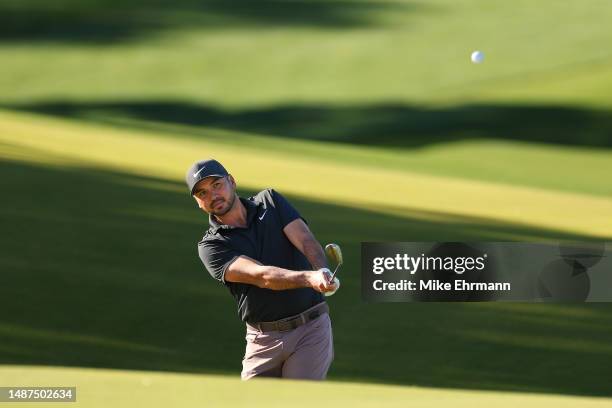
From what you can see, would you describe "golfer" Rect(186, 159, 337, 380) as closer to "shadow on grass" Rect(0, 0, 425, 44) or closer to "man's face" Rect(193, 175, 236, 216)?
"man's face" Rect(193, 175, 236, 216)

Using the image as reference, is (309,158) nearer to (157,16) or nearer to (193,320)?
(193,320)

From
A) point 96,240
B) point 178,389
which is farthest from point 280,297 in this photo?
point 96,240

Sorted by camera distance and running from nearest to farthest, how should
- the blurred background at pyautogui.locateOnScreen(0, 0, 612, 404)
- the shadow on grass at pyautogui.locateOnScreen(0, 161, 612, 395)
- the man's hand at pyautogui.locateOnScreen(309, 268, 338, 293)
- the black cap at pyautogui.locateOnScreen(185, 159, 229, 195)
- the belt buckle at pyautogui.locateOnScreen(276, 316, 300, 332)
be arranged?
the man's hand at pyautogui.locateOnScreen(309, 268, 338, 293) < the black cap at pyautogui.locateOnScreen(185, 159, 229, 195) < the belt buckle at pyautogui.locateOnScreen(276, 316, 300, 332) < the shadow on grass at pyautogui.locateOnScreen(0, 161, 612, 395) < the blurred background at pyautogui.locateOnScreen(0, 0, 612, 404)

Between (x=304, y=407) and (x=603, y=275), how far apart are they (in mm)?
7059

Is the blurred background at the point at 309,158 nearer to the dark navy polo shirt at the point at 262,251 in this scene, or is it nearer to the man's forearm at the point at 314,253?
the dark navy polo shirt at the point at 262,251

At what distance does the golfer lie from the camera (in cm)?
597

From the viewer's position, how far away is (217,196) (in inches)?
236

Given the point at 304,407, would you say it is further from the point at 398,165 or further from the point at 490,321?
the point at 398,165

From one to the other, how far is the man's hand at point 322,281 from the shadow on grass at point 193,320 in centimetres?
341

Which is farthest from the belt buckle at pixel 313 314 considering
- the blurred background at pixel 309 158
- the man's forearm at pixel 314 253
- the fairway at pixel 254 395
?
the blurred background at pixel 309 158

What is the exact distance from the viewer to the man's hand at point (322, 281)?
18.0 feet

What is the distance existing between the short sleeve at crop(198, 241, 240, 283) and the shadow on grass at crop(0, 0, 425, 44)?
27.0 meters

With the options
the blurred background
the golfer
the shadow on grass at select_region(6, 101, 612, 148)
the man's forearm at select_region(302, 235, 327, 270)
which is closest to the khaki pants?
the golfer

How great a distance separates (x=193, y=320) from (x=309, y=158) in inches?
400
